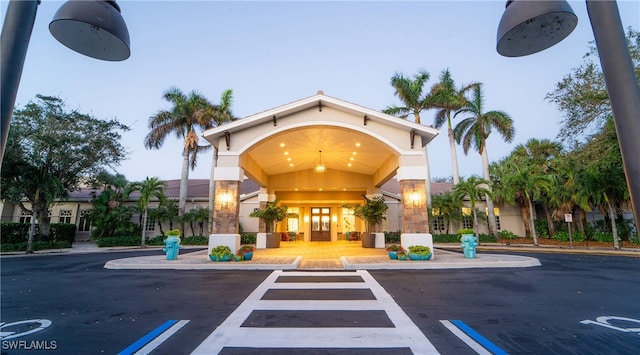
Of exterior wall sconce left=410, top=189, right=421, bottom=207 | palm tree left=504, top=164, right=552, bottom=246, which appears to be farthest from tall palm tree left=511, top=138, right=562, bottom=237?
exterior wall sconce left=410, top=189, right=421, bottom=207

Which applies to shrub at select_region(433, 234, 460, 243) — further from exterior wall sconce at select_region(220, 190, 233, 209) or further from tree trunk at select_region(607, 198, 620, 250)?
exterior wall sconce at select_region(220, 190, 233, 209)

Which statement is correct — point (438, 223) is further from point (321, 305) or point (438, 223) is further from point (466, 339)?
point (466, 339)

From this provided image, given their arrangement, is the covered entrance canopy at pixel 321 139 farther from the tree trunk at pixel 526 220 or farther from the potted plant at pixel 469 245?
the tree trunk at pixel 526 220

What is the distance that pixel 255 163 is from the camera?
15.7 meters

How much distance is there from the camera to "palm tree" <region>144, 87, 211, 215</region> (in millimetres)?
21219

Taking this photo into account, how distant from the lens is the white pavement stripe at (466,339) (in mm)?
3332

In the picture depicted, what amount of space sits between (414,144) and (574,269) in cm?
690

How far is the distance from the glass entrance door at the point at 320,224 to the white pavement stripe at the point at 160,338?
1940cm

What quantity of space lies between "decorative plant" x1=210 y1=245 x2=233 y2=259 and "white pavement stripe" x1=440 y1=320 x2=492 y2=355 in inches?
318

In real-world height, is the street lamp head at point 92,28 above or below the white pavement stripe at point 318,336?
above

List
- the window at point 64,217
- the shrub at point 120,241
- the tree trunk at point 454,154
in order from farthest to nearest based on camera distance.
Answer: the window at point 64,217
the tree trunk at point 454,154
the shrub at point 120,241

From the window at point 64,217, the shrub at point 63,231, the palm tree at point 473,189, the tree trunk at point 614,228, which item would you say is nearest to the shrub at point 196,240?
the shrub at point 63,231

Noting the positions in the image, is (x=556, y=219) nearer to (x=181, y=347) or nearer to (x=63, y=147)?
(x=181, y=347)

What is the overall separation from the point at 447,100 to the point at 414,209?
518 inches
